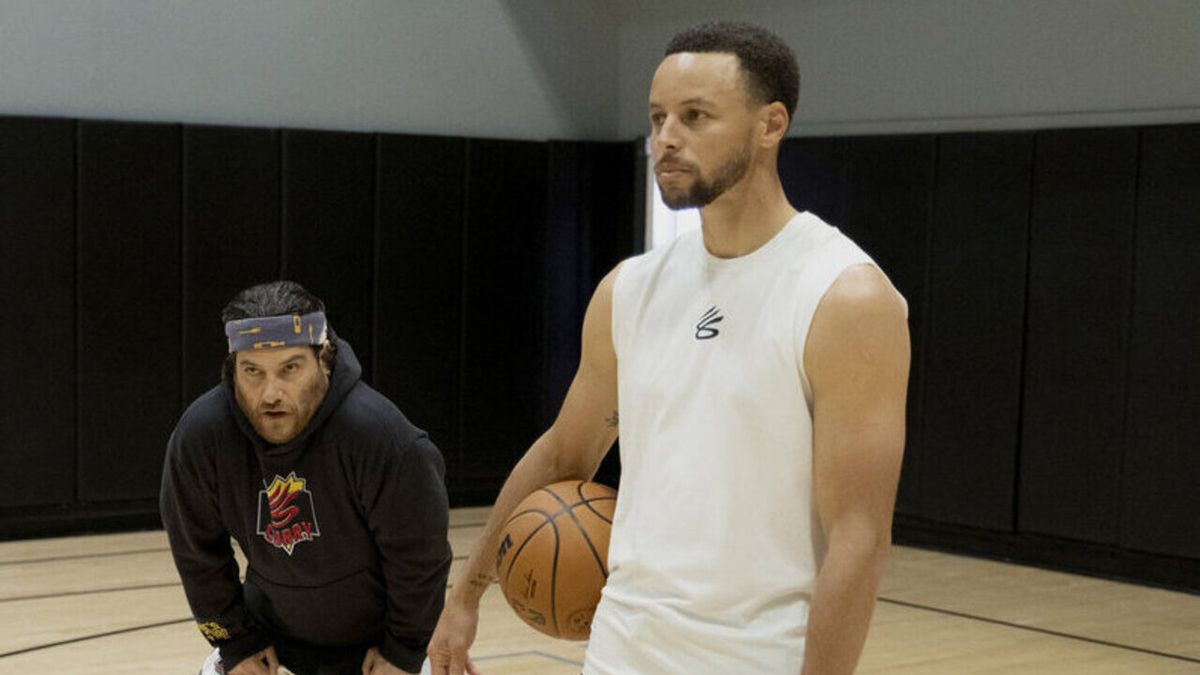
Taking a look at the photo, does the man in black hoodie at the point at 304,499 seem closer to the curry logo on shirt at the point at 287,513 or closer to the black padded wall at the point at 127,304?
the curry logo on shirt at the point at 287,513

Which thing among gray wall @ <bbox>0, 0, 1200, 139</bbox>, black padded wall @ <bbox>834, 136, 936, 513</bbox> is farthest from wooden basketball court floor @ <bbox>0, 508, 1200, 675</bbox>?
gray wall @ <bbox>0, 0, 1200, 139</bbox>

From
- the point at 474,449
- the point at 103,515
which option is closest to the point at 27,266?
the point at 103,515

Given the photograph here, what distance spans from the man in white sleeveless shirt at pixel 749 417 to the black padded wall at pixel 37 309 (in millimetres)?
6873

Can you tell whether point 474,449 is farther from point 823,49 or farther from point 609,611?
point 609,611

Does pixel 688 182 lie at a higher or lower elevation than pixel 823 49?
lower

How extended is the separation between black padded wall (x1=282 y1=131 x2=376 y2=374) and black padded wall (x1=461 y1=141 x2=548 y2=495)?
2.21 feet

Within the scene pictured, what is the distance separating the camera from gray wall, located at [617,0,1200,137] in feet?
26.2

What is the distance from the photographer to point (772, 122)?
2.21 metres

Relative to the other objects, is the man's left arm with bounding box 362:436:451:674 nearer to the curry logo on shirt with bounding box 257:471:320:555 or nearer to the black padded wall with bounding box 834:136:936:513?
the curry logo on shirt with bounding box 257:471:320:555

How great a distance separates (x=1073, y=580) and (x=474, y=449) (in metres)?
3.73

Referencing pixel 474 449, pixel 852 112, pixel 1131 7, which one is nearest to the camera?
pixel 1131 7

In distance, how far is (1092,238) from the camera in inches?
321

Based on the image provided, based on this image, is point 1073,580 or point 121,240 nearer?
point 1073,580

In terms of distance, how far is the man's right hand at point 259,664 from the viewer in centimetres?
373
